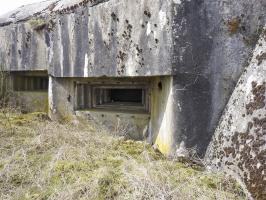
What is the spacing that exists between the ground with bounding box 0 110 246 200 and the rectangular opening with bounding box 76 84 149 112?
30.5 inches

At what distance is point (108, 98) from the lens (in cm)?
524

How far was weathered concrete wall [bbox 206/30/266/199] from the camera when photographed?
248cm

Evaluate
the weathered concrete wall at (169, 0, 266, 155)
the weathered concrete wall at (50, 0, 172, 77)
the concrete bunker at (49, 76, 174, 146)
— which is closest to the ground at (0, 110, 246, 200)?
the concrete bunker at (49, 76, 174, 146)

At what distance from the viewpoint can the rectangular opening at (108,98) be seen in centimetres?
472

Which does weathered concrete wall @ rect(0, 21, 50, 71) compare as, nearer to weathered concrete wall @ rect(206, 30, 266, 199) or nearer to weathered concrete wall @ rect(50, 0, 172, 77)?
weathered concrete wall @ rect(50, 0, 172, 77)

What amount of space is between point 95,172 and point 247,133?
108 centimetres

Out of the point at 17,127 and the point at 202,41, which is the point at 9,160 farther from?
the point at 202,41

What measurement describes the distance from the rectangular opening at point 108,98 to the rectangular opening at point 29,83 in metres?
1.67

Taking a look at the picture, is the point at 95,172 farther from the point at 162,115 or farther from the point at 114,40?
the point at 114,40

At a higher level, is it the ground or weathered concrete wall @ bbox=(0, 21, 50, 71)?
weathered concrete wall @ bbox=(0, 21, 50, 71)

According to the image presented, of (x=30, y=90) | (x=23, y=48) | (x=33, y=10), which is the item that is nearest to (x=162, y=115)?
(x=23, y=48)

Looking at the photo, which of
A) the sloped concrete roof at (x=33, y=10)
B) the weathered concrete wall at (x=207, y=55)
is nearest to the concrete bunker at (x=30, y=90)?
the sloped concrete roof at (x=33, y=10)

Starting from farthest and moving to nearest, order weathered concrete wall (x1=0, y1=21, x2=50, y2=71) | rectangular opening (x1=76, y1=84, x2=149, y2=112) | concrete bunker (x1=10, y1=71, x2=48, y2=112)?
concrete bunker (x1=10, y1=71, x2=48, y2=112)
weathered concrete wall (x1=0, y1=21, x2=50, y2=71)
rectangular opening (x1=76, y1=84, x2=149, y2=112)

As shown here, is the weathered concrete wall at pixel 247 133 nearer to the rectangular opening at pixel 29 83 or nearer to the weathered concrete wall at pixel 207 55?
the weathered concrete wall at pixel 207 55
